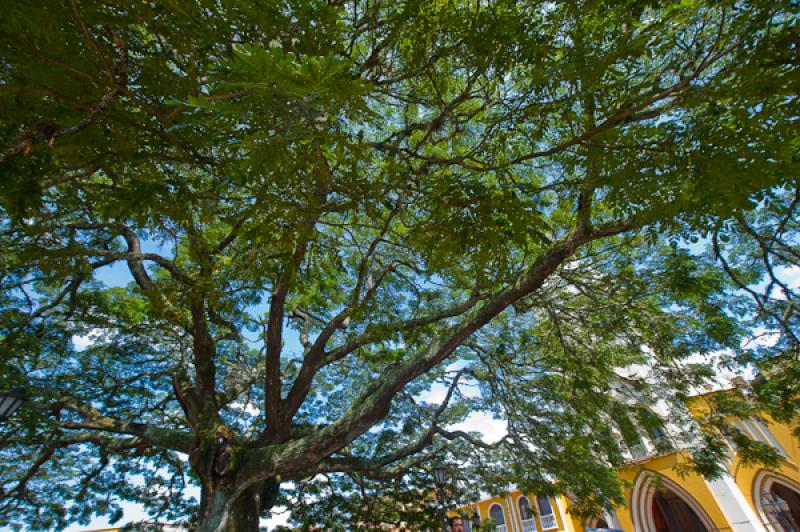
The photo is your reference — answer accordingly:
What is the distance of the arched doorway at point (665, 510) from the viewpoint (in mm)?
12875

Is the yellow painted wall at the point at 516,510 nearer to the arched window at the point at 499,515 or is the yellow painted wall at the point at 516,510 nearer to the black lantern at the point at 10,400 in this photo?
the arched window at the point at 499,515

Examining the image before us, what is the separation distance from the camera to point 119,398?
7426mm

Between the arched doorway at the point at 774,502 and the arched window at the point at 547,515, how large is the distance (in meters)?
6.61

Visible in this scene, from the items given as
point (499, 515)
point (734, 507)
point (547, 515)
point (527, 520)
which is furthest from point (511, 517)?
point (734, 507)

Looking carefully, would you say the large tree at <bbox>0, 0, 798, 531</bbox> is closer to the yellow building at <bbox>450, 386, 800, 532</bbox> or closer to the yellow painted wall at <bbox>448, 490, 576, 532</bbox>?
the yellow building at <bbox>450, 386, 800, 532</bbox>

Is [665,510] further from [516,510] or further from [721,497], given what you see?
[516,510]

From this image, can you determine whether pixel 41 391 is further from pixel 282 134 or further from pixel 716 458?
pixel 716 458

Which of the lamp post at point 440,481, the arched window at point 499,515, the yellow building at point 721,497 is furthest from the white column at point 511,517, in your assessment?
the lamp post at point 440,481

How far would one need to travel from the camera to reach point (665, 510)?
14188 mm

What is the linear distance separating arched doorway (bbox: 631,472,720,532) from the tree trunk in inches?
493

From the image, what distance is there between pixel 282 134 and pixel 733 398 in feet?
23.8

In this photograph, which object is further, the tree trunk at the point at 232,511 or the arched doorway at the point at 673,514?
the arched doorway at the point at 673,514

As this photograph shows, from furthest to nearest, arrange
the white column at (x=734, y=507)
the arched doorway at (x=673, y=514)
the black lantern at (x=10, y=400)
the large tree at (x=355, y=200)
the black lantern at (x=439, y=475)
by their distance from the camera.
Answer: the arched doorway at (x=673, y=514), the white column at (x=734, y=507), the black lantern at (x=439, y=475), the black lantern at (x=10, y=400), the large tree at (x=355, y=200)

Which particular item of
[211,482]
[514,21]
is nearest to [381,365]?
[211,482]
